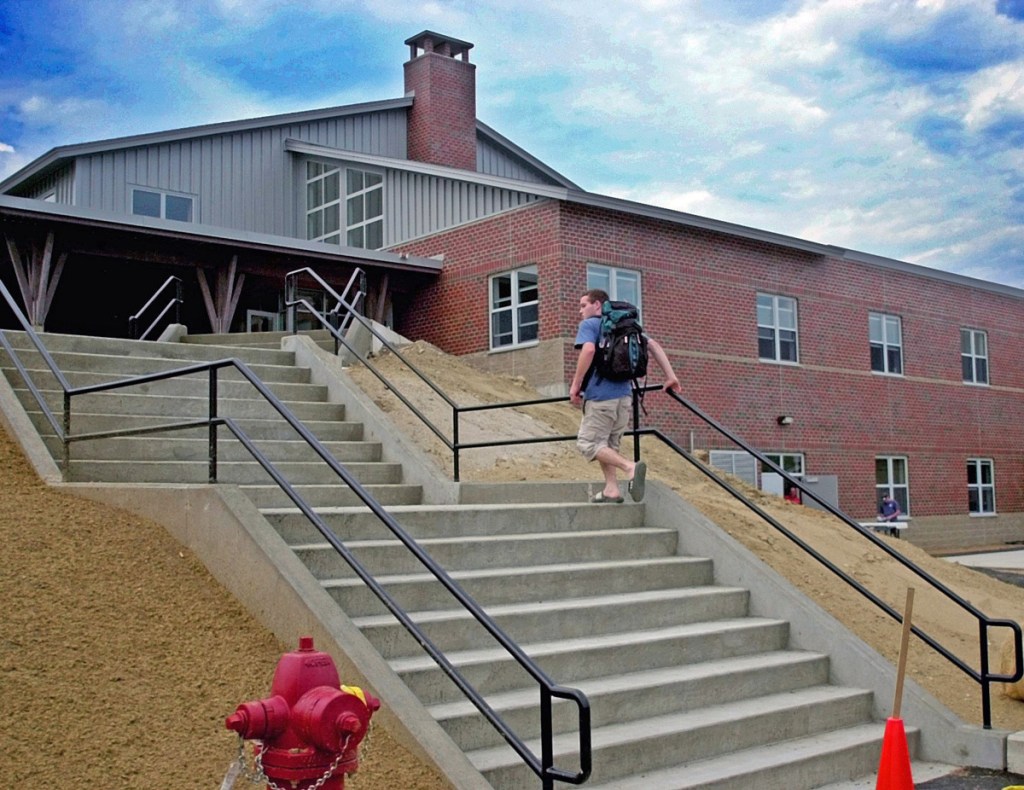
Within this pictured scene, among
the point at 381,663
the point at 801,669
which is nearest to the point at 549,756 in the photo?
the point at 381,663

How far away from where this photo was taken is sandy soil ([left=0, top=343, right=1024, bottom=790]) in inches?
167

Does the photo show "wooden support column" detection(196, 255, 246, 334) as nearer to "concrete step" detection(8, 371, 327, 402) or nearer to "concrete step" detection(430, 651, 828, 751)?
"concrete step" detection(8, 371, 327, 402)

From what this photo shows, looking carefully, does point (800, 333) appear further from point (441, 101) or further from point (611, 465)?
point (611, 465)

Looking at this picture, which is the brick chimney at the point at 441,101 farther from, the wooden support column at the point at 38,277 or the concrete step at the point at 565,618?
the concrete step at the point at 565,618

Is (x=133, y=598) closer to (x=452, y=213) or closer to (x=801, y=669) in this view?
(x=801, y=669)

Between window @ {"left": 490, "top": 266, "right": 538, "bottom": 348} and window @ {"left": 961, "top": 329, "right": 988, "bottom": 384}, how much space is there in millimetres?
12363

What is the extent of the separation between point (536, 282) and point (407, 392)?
4.88 meters

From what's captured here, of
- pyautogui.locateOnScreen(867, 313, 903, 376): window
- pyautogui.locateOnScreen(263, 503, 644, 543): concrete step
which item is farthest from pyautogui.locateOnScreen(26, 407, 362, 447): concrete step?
pyautogui.locateOnScreen(867, 313, 903, 376): window

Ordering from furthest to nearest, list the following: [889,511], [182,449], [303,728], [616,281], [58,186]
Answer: [58,186]
[889,511]
[616,281]
[182,449]
[303,728]

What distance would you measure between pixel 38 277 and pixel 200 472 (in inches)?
458

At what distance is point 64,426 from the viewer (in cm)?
760

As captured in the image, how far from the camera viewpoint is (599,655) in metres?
6.10

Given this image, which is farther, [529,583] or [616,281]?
[616,281]

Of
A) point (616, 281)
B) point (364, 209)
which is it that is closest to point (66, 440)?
point (616, 281)
